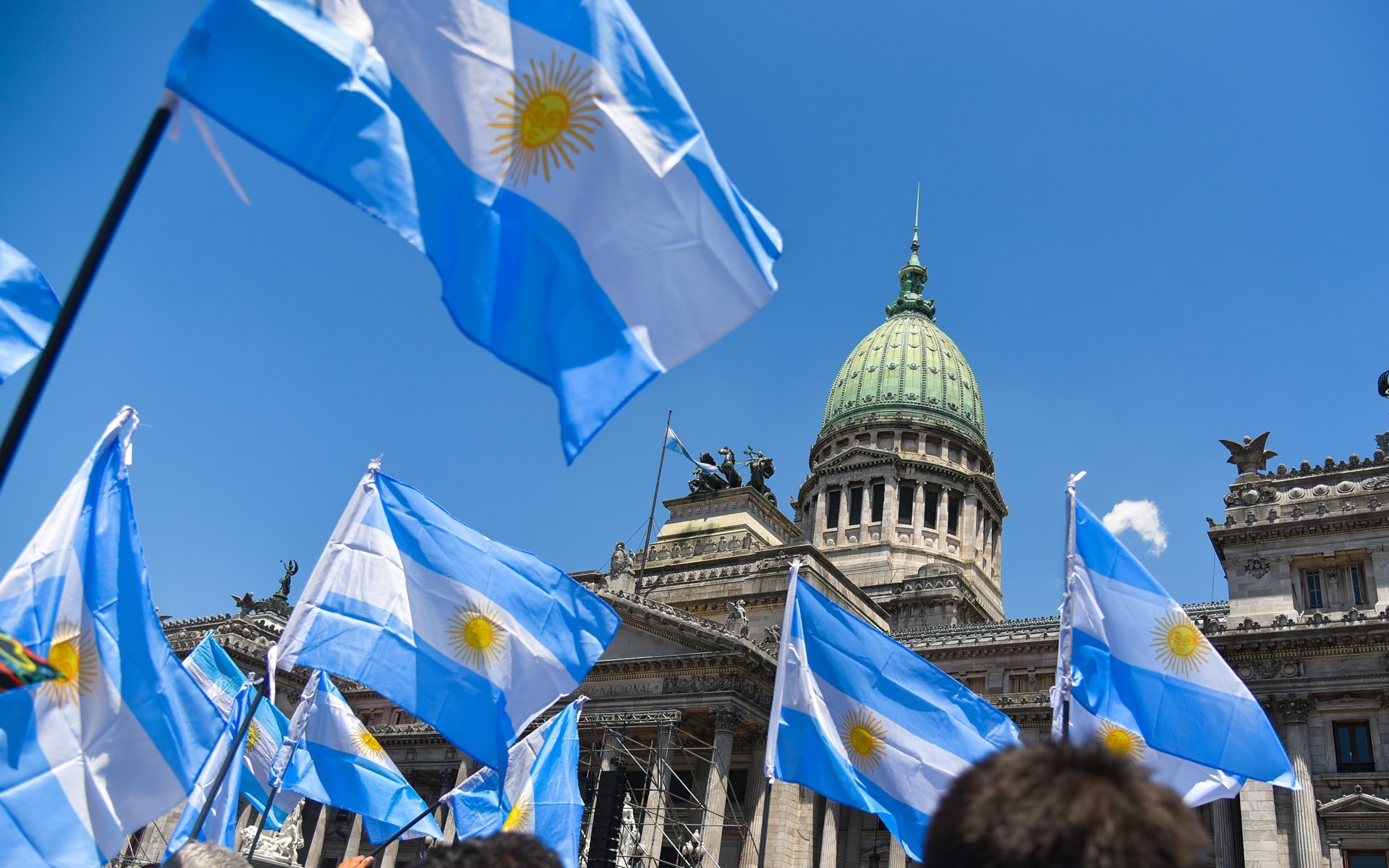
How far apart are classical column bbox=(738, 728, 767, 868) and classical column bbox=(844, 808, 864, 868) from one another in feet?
12.0

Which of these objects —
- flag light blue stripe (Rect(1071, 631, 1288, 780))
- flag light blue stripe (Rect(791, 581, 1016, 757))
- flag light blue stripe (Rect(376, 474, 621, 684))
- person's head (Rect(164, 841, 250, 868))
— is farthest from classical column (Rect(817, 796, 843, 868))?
person's head (Rect(164, 841, 250, 868))

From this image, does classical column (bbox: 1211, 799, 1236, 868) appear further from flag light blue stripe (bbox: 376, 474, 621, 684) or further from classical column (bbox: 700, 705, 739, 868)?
flag light blue stripe (bbox: 376, 474, 621, 684)

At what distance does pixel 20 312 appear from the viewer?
42.2ft

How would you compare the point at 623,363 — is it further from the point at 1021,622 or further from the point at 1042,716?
the point at 1021,622

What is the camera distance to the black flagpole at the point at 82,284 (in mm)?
6320

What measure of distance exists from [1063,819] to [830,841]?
42.9 meters

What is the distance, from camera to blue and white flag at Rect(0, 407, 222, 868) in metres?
11.1

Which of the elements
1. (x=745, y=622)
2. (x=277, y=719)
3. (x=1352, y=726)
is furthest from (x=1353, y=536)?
(x=277, y=719)

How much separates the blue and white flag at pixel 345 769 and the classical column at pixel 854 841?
26.2m

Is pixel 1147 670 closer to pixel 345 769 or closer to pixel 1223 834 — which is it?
pixel 345 769

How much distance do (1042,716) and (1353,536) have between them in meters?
13.0

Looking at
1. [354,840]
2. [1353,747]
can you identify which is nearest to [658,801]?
[354,840]

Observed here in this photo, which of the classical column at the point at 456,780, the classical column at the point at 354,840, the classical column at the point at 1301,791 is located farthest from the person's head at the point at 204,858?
the classical column at the point at 354,840

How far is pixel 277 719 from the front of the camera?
25609 millimetres
